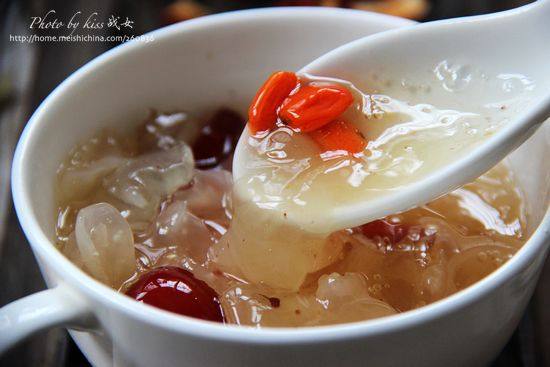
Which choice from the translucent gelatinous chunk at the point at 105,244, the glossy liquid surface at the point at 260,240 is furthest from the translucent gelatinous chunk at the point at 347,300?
the translucent gelatinous chunk at the point at 105,244

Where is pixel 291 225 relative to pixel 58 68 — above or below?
above

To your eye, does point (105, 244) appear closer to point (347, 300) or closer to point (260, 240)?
point (260, 240)

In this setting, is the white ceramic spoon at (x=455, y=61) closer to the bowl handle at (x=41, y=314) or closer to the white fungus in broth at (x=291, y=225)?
the white fungus in broth at (x=291, y=225)

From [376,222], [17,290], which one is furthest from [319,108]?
[17,290]

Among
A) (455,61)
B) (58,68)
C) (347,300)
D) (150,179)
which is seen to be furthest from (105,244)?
(58,68)

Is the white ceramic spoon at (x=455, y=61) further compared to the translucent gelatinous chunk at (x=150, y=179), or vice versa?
the translucent gelatinous chunk at (x=150, y=179)

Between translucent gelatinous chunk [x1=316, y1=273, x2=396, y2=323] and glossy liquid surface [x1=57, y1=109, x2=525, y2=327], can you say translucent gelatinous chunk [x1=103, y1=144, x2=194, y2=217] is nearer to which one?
glossy liquid surface [x1=57, y1=109, x2=525, y2=327]
